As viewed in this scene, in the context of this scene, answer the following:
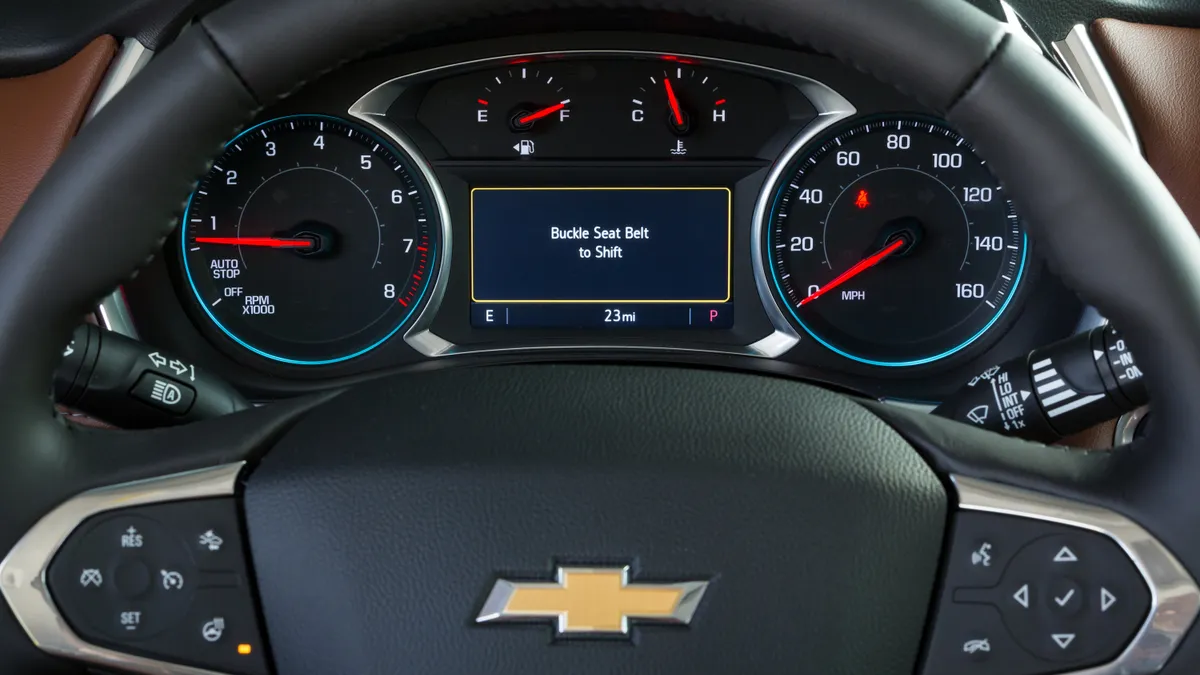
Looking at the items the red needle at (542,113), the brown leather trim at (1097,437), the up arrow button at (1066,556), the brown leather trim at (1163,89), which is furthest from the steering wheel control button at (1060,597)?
the red needle at (542,113)

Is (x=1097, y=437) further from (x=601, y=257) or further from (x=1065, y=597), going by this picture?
(x=1065, y=597)

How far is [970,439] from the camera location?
108 centimetres

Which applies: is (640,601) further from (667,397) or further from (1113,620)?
(1113,620)

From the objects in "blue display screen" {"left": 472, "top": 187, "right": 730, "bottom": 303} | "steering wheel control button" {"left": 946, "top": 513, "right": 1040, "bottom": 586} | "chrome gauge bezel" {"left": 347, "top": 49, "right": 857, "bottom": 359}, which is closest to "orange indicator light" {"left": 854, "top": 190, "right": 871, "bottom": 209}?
"chrome gauge bezel" {"left": 347, "top": 49, "right": 857, "bottom": 359}

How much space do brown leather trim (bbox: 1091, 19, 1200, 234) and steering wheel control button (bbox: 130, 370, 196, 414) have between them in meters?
1.41

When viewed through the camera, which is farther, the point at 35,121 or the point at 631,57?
the point at 631,57

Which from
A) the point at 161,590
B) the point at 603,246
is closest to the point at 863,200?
the point at 603,246

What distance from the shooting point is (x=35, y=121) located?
200 cm

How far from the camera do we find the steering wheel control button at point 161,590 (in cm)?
104

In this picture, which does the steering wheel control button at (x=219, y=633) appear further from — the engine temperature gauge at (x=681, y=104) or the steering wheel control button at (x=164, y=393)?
the engine temperature gauge at (x=681, y=104)

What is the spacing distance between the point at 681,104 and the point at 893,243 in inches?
17.8

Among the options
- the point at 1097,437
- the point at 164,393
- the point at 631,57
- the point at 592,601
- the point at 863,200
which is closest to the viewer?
the point at 592,601

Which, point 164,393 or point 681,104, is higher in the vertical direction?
point 681,104

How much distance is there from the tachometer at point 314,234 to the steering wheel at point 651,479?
1314 millimetres
